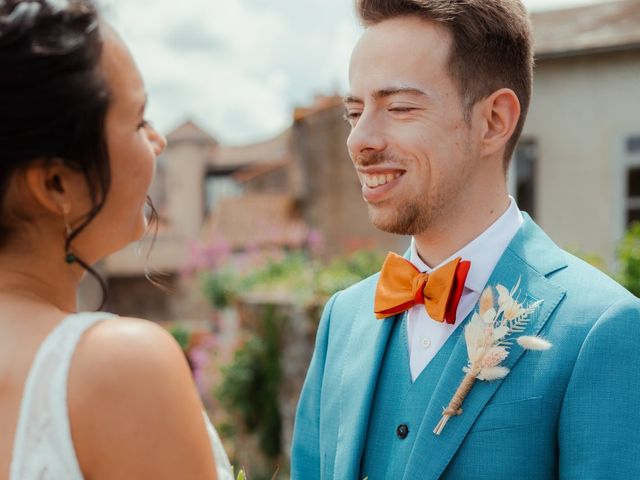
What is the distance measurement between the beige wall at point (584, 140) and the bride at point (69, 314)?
8434 millimetres

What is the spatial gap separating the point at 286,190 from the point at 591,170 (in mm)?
14304

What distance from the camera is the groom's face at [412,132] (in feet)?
6.25

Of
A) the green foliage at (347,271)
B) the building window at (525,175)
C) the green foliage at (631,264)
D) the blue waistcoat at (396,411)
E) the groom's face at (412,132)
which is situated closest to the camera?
the blue waistcoat at (396,411)

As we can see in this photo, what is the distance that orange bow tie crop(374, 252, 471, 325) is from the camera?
73.1 inches

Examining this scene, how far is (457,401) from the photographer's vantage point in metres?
1.69

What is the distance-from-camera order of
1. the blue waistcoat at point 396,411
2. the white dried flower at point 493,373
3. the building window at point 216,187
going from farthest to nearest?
the building window at point 216,187
the blue waistcoat at point 396,411
the white dried flower at point 493,373

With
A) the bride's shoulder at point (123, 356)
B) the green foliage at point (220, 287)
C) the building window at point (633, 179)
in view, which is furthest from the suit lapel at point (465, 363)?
the green foliage at point (220, 287)

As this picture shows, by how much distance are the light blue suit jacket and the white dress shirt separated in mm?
46

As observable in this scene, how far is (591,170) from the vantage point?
905cm

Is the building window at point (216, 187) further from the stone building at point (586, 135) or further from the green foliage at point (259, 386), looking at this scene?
the stone building at point (586, 135)

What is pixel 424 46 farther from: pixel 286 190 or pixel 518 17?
pixel 286 190

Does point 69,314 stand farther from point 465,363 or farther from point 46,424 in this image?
point 465,363

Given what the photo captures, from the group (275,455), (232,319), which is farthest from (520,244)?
(232,319)

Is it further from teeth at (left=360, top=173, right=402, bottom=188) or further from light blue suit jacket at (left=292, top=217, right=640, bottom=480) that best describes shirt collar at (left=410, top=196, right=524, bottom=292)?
→ teeth at (left=360, top=173, right=402, bottom=188)
